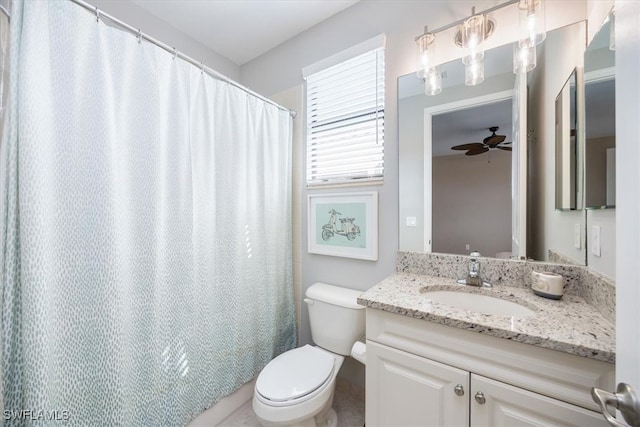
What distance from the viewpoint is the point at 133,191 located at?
3.62ft

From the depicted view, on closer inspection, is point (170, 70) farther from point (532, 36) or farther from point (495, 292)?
point (495, 292)

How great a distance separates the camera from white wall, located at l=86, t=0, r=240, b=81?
1529mm

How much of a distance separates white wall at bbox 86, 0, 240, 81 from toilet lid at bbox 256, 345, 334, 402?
2245 mm

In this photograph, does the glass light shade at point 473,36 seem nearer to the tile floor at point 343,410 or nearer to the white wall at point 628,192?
the white wall at point 628,192

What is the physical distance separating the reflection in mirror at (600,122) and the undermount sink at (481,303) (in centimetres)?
47

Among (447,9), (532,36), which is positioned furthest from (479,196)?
(447,9)

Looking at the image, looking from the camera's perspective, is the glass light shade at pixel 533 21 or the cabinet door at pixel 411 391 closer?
the cabinet door at pixel 411 391

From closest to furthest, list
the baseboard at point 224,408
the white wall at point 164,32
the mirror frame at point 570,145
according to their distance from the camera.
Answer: the mirror frame at point 570,145 < the baseboard at point 224,408 < the white wall at point 164,32

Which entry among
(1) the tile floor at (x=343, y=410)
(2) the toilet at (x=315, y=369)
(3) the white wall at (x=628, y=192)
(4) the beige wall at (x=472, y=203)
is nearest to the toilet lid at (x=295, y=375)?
(2) the toilet at (x=315, y=369)

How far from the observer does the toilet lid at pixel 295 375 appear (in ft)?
3.74

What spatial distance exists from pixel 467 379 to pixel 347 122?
Result: 1475mm

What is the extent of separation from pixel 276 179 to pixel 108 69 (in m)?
1.00

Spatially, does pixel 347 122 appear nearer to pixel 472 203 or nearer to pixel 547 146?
pixel 472 203

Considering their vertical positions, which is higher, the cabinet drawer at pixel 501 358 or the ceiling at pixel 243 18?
the ceiling at pixel 243 18
